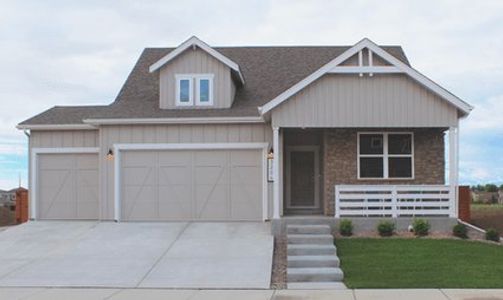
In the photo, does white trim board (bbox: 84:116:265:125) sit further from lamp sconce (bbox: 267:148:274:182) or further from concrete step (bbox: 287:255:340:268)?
concrete step (bbox: 287:255:340:268)

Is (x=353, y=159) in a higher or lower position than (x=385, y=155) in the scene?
lower

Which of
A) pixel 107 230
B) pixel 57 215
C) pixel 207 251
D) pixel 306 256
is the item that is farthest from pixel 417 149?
pixel 57 215

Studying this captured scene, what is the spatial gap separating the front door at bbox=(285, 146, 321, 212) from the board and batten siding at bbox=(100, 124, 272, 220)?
1597 millimetres

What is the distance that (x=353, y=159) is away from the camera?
777 inches

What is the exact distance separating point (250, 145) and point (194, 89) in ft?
9.81

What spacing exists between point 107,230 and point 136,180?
7.21 feet

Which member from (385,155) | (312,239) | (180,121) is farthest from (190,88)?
(312,239)

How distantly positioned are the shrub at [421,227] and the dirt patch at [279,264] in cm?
362

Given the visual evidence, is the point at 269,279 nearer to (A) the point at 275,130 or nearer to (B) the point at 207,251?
(B) the point at 207,251

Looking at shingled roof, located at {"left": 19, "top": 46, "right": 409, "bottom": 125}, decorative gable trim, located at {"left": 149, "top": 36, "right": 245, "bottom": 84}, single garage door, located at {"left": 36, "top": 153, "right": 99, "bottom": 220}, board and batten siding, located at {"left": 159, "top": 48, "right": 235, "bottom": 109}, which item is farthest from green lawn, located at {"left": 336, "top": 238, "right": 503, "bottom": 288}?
single garage door, located at {"left": 36, "top": 153, "right": 99, "bottom": 220}

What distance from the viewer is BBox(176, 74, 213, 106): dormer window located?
21.3 m

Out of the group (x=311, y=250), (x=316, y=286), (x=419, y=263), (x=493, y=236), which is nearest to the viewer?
(x=316, y=286)

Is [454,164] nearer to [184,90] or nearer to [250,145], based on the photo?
[250,145]

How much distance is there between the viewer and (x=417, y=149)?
19906 millimetres
